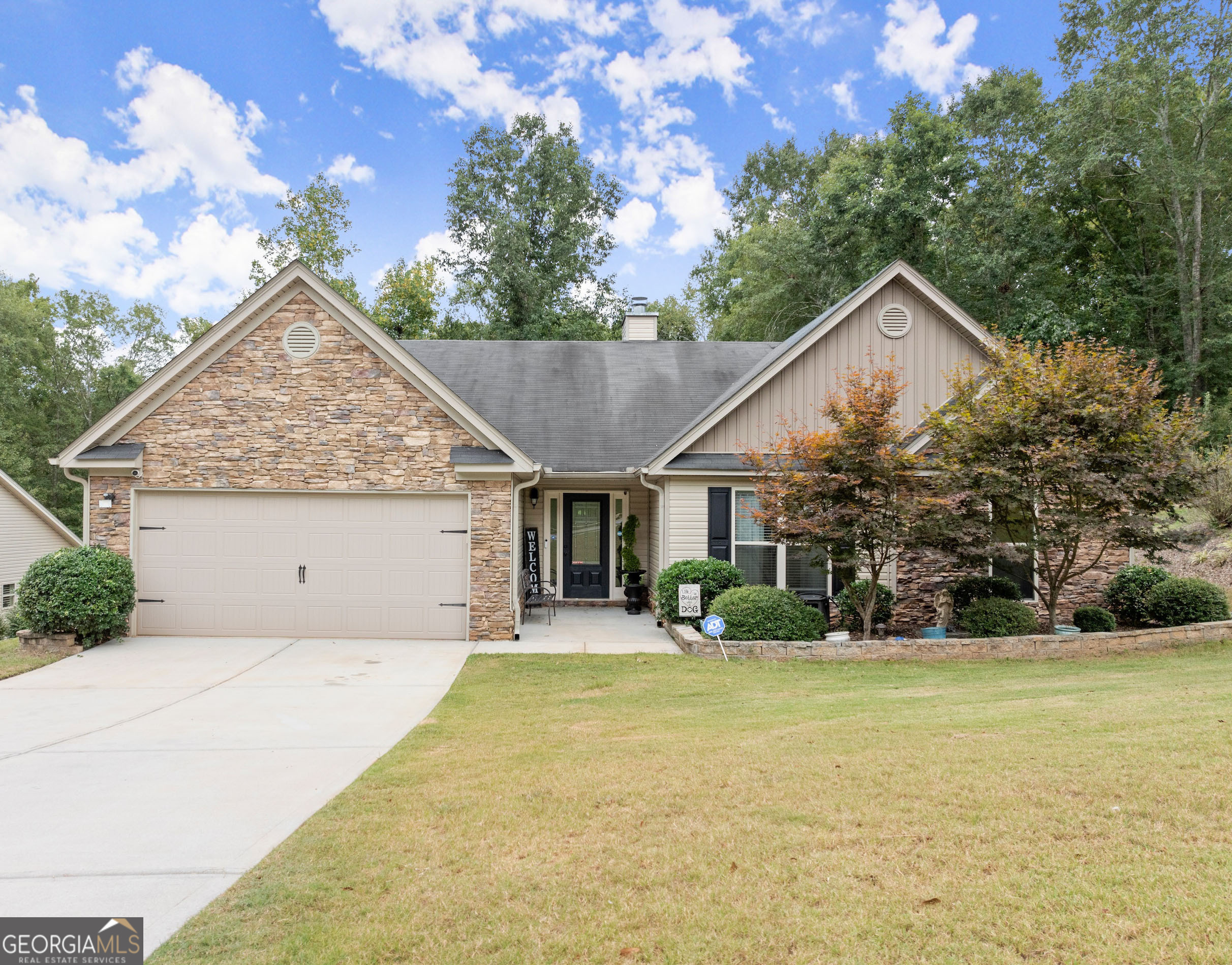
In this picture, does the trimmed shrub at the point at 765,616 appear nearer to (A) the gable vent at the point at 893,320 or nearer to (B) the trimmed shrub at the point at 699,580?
(B) the trimmed shrub at the point at 699,580

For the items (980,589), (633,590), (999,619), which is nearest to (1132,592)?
(980,589)

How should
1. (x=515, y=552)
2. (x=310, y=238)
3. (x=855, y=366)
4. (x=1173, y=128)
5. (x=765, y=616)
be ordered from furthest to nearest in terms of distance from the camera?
(x=310, y=238), (x=1173, y=128), (x=855, y=366), (x=515, y=552), (x=765, y=616)

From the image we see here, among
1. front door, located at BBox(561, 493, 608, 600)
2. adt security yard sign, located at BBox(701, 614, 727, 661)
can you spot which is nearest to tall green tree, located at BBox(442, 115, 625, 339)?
front door, located at BBox(561, 493, 608, 600)

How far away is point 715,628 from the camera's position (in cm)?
979

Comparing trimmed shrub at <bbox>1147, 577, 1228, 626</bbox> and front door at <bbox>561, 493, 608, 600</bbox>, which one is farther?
front door at <bbox>561, 493, 608, 600</bbox>

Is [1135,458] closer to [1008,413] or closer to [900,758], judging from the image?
[1008,413]

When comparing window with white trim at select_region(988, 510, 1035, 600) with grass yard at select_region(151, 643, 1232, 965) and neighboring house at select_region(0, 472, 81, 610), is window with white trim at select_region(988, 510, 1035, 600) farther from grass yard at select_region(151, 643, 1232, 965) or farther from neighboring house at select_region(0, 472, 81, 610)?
neighboring house at select_region(0, 472, 81, 610)

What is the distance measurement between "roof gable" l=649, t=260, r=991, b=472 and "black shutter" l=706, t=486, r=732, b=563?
1.01m

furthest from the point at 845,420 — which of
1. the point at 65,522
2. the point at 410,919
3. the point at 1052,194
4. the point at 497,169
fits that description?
the point at 65,522

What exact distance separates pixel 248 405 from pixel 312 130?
16.3 m

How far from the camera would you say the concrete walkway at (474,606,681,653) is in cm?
1078

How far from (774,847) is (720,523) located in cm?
907

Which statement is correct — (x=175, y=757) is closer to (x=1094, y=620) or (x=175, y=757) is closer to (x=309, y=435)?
(x=309, y=435)

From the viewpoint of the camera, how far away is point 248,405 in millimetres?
11367
